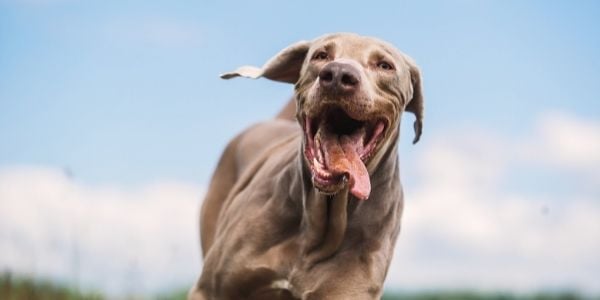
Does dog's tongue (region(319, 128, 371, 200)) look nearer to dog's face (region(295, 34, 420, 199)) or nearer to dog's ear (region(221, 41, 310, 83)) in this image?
dog's face (region(295, 34, 420, 199))

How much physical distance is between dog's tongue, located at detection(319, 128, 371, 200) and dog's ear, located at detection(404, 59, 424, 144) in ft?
2.14

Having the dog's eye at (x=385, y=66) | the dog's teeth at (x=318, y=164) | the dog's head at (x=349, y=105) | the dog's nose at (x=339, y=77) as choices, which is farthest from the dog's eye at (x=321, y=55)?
the dog's teeth at (x=318, y=164)

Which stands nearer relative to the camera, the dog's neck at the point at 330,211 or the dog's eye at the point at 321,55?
the dog's eye at the point at 321,55

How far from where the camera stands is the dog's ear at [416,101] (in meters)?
7.03

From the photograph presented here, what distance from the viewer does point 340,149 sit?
21.2 feet

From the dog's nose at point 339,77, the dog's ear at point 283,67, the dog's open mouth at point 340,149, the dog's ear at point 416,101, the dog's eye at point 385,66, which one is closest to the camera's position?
the dog's nose at point 339,77

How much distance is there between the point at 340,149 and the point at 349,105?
11.0 inches

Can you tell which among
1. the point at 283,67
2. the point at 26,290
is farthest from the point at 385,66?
the point at 26,290

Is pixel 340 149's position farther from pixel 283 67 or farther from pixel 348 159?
pixel 283 67

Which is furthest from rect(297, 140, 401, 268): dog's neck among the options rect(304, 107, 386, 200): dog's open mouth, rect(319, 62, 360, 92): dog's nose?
rect(319, 62, 360, 92): dog's nose

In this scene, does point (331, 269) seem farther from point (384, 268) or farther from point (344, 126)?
point (344, 126)

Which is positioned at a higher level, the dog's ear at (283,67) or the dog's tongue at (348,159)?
the dog's ear at (283,67)

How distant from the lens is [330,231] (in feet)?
22.7

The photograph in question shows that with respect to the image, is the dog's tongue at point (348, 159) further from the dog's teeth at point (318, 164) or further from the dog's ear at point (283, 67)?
the dog's ear at point (283, 67)
